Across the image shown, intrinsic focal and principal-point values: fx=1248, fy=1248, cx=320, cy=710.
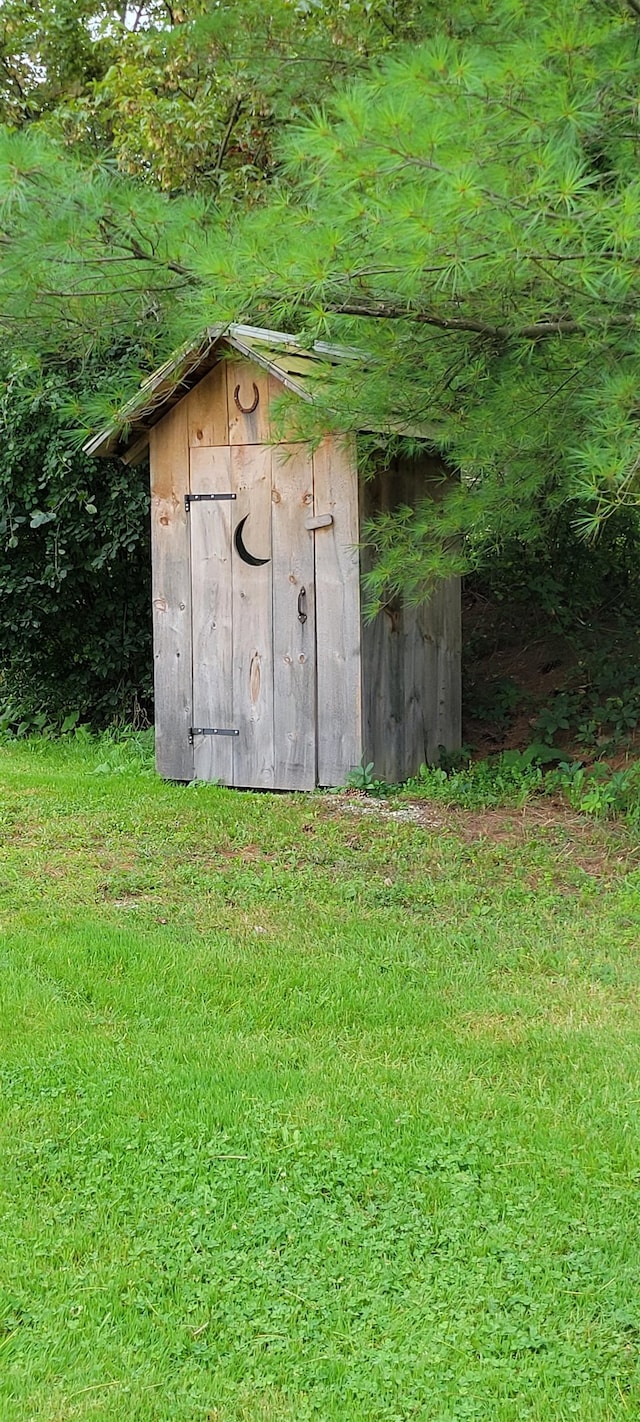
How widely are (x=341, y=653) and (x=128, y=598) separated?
114 inches

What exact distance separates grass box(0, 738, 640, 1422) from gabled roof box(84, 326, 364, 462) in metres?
2.47

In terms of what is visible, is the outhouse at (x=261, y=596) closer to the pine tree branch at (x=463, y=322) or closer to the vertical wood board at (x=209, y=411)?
the vertical wood board at (x=209, y=411)

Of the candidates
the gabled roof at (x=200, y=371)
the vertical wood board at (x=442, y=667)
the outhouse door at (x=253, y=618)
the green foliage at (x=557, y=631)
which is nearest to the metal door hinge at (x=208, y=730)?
the outhouse door at (x=253, y=618)

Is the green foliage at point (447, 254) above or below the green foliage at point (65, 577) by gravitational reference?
above

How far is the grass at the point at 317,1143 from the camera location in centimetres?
233

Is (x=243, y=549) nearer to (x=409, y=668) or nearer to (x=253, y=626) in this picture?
(x=253, y=626)

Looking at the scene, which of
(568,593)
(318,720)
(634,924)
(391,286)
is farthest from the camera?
(568,593)

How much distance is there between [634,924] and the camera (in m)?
4.97

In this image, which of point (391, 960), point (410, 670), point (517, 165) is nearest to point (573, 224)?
Result: point (517, 165)

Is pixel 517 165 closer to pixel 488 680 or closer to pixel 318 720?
pixel 318 720

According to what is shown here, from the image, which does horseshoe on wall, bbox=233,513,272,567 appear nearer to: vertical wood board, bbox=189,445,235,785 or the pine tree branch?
vertical wood board, bbox=189,445,235,785

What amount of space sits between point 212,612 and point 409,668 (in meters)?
1.29

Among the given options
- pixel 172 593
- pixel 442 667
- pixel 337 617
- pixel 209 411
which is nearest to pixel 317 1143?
pixel 337 617

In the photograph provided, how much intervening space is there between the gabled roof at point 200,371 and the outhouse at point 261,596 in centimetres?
1
